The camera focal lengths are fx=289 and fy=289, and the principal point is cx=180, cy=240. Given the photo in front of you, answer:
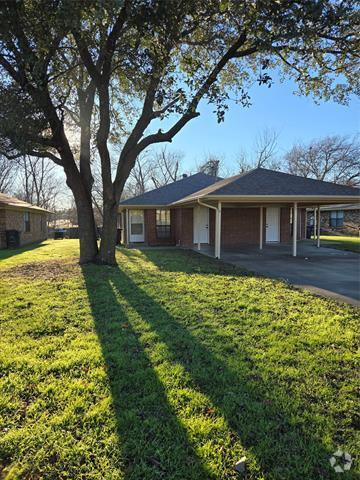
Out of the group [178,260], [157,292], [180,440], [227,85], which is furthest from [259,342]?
[227,85]

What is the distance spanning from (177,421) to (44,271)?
7666mm

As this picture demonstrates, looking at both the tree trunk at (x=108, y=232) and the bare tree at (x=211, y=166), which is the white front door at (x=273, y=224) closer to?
the tree trunk at (x=108, y=232)

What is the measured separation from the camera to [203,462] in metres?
1.98

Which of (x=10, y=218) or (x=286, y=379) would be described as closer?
(x=286, y=379)

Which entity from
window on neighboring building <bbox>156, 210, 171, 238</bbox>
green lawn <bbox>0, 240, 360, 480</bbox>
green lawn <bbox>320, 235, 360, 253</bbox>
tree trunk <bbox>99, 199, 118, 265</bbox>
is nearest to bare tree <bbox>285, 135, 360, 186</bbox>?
green lawn <bbox>320, 235, 360, 253</bbox>

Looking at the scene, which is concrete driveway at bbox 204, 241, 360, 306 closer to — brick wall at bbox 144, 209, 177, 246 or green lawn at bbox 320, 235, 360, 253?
green lawn at bbox 320, 235, 360, 253

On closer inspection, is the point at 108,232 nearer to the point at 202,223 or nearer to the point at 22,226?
the point at 202,223

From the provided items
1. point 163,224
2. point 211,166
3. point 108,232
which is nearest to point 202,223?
point 163,224

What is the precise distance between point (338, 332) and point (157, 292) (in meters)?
3.55

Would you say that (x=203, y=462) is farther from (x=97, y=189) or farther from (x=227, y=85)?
(x=97, y=189)

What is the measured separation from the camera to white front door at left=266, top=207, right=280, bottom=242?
16156 mm

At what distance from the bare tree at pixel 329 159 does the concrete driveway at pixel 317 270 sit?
3247 cm

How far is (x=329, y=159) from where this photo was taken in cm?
4034

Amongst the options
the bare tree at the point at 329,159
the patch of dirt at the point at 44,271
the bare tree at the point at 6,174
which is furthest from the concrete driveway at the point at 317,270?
the bare tree at the point at 6,174
